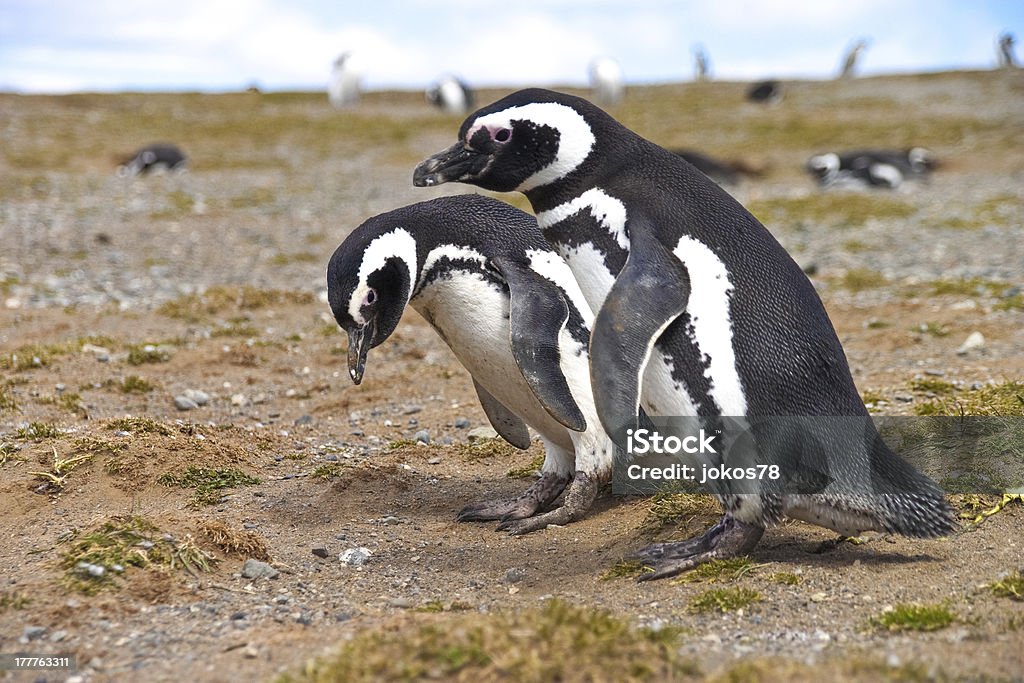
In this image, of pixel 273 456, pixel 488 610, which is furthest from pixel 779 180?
pixel 488 610

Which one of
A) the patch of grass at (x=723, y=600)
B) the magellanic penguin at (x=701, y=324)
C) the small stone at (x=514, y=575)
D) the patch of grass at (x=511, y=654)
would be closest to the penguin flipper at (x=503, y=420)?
the small stone at (x=514, y=575)

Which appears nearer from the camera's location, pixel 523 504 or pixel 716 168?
pixel 523 504

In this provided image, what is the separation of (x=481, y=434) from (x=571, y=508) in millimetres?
1377

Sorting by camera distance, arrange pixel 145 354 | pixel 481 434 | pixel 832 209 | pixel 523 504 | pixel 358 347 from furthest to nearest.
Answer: pixel 832 209, pixel 145 354, pixel 481 434, pixel 523 504, pixel 358 347

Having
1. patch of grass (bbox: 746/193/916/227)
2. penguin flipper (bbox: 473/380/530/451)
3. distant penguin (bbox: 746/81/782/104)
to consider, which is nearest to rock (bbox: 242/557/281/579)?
penguin flipper (bbox: 473/380/530/451)

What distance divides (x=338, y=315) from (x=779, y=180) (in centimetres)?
1737

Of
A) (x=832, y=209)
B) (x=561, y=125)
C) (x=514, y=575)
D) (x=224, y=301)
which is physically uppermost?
(x=832, y=209)

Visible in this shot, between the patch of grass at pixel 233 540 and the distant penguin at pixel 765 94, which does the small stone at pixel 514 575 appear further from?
the distant penguin at pixel 765 94

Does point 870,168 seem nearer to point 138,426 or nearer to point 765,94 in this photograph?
point 765,94

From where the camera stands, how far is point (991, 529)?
3.71 meters

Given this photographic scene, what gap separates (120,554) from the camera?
3371 mm

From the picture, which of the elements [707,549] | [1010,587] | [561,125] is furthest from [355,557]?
[1010,587]

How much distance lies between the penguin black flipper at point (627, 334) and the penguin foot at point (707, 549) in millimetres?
509

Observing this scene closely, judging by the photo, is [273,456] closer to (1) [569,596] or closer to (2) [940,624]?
(1) [569,596]
